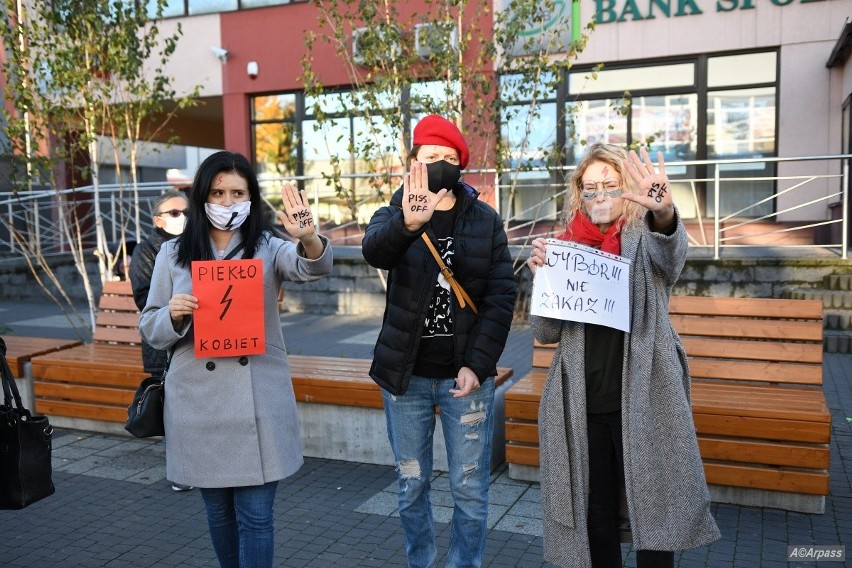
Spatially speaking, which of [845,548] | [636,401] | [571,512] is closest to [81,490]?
[571,512]

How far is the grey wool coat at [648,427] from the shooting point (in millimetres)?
3047

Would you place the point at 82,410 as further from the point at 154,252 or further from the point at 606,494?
the point at 606,494

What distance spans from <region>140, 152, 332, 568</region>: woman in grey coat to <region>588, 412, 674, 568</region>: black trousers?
116cm

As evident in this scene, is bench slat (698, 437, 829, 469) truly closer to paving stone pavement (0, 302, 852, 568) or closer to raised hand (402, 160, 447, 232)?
paving stone pavement (0, 302, 852, 568)

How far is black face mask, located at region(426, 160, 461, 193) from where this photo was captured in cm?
317

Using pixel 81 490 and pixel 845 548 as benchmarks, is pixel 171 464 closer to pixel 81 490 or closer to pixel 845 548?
pixel 81 490

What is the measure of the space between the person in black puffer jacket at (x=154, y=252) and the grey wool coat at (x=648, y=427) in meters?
2.55

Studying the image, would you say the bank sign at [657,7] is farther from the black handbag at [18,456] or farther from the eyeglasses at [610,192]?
the black handbag at [18,456]

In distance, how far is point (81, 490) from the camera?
5.25 meters

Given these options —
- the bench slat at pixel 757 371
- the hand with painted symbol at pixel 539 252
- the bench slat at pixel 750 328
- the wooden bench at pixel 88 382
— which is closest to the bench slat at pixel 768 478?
the bench slat at pixel 757 371

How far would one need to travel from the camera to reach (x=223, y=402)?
10.4 ft

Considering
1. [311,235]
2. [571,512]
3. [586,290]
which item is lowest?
[571,512]

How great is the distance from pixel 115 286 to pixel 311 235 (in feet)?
15.8

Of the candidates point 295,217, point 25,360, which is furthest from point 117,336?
point 295,217
